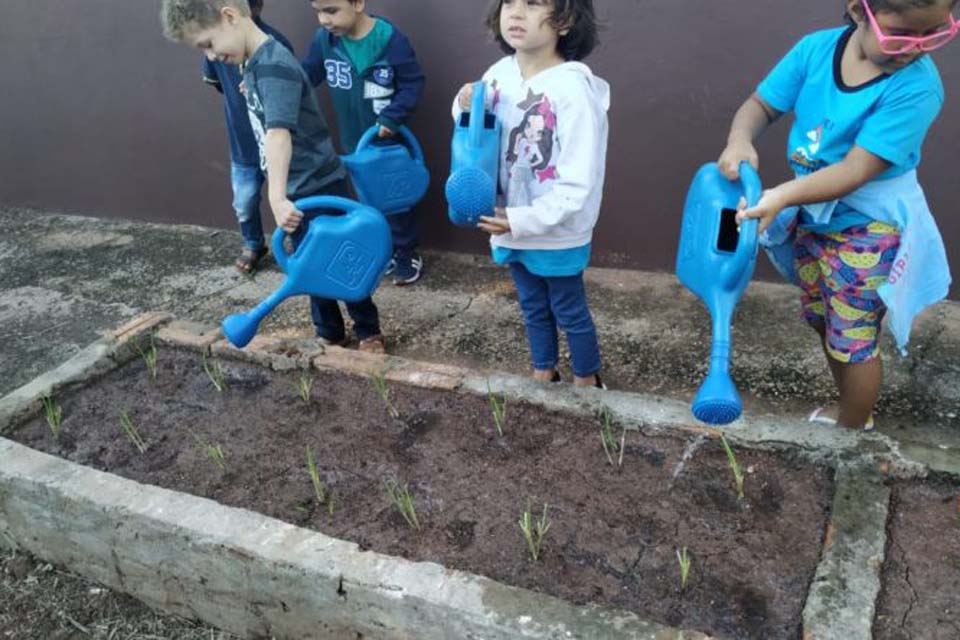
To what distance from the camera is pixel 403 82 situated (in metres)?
3.32

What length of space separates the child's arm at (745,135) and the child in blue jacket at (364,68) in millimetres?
1494

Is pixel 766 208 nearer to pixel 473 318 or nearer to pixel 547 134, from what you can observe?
pixel 547 134

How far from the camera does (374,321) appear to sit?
3.08 meters

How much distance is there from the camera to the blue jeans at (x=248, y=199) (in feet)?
12.3

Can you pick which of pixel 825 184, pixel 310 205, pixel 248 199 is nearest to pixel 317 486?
pixel 310 205

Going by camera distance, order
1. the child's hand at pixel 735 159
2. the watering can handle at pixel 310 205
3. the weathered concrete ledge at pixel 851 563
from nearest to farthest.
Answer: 1. the weathered concrete ledge at pixel 851 563
2. the child's hand at pixel 735 159
3. the watering can handle at pixel 310 205

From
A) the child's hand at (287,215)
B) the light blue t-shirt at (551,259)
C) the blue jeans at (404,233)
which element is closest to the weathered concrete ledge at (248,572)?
the child's hand at (287,215)

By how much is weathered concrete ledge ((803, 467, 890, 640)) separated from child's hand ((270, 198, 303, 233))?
165 cm

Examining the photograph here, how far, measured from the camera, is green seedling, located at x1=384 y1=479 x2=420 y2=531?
1.85 meters

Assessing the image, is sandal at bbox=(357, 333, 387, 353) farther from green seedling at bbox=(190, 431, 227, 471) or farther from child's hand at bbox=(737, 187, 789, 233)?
child's hand at bbox=(737, 187, 789, 233)

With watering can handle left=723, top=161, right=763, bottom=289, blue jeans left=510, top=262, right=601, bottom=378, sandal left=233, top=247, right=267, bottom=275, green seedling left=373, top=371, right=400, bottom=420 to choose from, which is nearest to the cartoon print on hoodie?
blue jeans left=510, top=262, right=601, bottom=378

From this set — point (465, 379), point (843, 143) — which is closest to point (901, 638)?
point (843, 143)

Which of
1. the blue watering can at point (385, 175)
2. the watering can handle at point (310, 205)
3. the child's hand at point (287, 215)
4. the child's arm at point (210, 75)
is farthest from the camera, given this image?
the child's arm at point (210, 75)

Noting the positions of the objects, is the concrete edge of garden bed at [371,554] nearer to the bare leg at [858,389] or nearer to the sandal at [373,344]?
the bare leg at [858,389]
